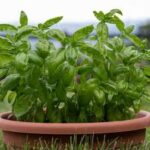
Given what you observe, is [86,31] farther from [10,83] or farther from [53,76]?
[10,83]

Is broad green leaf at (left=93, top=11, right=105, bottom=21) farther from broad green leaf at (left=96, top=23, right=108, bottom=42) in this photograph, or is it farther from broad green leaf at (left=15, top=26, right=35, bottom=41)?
broad green leaf at (left=15, top=26, right=35, bottom=41)

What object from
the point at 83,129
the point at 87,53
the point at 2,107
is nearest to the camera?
the point at 83,129

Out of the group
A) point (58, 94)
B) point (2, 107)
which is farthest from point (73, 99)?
point (2, 107)

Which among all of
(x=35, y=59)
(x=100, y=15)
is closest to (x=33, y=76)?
(x=35, y=59)

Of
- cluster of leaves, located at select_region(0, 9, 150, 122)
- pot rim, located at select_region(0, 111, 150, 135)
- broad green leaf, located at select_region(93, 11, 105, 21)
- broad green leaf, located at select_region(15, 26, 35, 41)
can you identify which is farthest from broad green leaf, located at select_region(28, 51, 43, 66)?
Answer: broad green leaf, located at select_region(93, 11, 105, 21)

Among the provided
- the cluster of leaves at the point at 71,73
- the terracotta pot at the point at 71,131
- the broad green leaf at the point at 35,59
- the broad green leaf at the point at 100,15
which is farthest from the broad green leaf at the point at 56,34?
the terracotta pot at the point at 71,131

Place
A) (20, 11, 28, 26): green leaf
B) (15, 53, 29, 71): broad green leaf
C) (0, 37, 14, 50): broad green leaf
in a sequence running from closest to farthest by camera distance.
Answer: (15, 53, 29, 71): broad green leaf < (0, 37, 14, 50): broad green leaf < (20, 11, 28, 26): green leaf

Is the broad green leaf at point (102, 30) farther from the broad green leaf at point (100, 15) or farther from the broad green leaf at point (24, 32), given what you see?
the broad green leaf at point (24, 32)

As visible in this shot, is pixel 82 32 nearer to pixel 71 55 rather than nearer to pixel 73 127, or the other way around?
pixel 71 55
